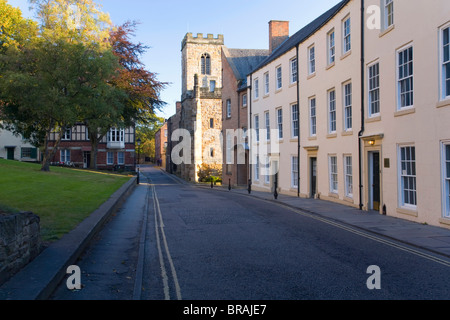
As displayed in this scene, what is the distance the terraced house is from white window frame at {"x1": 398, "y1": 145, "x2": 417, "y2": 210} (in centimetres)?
3

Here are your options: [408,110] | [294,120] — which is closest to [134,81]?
[294,120]

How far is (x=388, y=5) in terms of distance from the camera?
618 inches

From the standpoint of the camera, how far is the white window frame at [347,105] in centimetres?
1902

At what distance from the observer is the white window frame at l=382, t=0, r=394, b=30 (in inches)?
608

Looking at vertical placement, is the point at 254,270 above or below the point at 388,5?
below

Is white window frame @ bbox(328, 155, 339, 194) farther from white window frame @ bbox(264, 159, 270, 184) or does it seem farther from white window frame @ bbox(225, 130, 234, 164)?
white window frame @ bbox(225, 130, 234, 164)

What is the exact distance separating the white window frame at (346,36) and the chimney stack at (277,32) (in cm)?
1629

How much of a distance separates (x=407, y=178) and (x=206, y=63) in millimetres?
53425

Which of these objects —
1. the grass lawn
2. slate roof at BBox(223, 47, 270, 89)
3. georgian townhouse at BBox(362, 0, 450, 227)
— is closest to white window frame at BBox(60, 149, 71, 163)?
slate roof at BBox(223, 47, 270, 89)

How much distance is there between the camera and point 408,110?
14109mm
